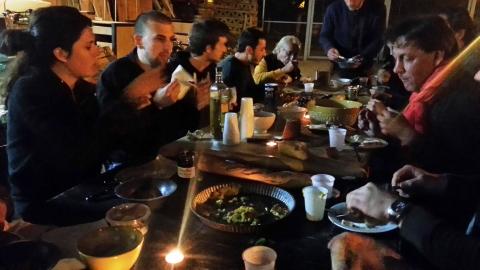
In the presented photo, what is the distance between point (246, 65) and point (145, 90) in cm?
161

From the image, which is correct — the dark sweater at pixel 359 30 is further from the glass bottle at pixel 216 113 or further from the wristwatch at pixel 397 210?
the wristwatch at pixel 397 210

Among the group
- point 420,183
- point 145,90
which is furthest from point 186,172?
point 420,183

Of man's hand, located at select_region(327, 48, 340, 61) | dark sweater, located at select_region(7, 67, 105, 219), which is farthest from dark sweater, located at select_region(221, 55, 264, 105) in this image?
dark sweater, located at select_region(7, 67, 105, 219)

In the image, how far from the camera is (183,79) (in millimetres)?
2768

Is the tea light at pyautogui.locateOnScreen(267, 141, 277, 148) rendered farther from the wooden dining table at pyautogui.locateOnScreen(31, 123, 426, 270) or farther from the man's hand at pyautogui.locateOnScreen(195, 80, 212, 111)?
the man's hand at pyautogui.locateOnScreen(195, 80, 212, 111)

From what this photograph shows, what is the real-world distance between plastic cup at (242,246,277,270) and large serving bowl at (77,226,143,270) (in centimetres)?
29

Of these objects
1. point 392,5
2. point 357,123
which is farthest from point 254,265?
point 392,5

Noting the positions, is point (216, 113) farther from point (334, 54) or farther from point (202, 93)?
point (334, 54)

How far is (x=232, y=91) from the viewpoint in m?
2.46

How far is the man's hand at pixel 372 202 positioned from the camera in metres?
1.27

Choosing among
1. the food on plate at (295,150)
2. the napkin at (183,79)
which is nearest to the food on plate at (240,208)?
the food on plate at (295,150)

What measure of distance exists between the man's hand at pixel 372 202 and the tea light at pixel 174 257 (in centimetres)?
60

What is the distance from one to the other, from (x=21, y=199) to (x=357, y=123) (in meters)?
1.97

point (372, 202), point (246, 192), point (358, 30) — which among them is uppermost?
point (358, 30)
